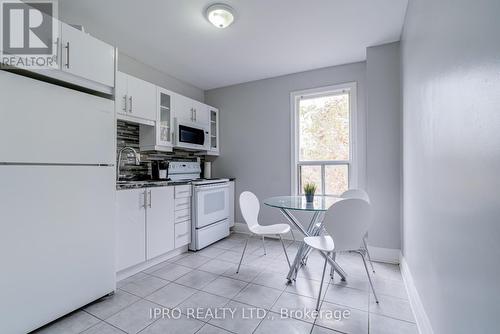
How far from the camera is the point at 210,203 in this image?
11.2ft

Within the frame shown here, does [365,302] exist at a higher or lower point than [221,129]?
lower

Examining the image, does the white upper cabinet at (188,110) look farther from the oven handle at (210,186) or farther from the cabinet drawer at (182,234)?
the cabinet drawer at (182,234)

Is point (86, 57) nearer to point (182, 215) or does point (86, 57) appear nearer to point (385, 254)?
point (182, 215)

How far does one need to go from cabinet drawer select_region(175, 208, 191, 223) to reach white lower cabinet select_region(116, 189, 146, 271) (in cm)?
48

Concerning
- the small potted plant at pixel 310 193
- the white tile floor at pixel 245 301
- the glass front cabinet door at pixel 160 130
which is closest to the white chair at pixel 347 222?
the white tile floor at pixel 245 301

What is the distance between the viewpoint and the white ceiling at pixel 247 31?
2145mm

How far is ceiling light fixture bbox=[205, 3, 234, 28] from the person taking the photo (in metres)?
2.12

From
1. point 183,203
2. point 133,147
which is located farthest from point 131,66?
point 183,203

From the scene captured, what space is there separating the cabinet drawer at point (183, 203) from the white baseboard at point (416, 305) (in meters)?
2.50

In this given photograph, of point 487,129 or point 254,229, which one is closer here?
point 487,129

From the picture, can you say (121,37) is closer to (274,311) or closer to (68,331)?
(68,331)

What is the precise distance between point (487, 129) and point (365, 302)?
173cm

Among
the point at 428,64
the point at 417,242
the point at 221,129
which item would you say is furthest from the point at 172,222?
the point at 428,64

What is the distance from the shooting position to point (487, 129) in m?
0.77
